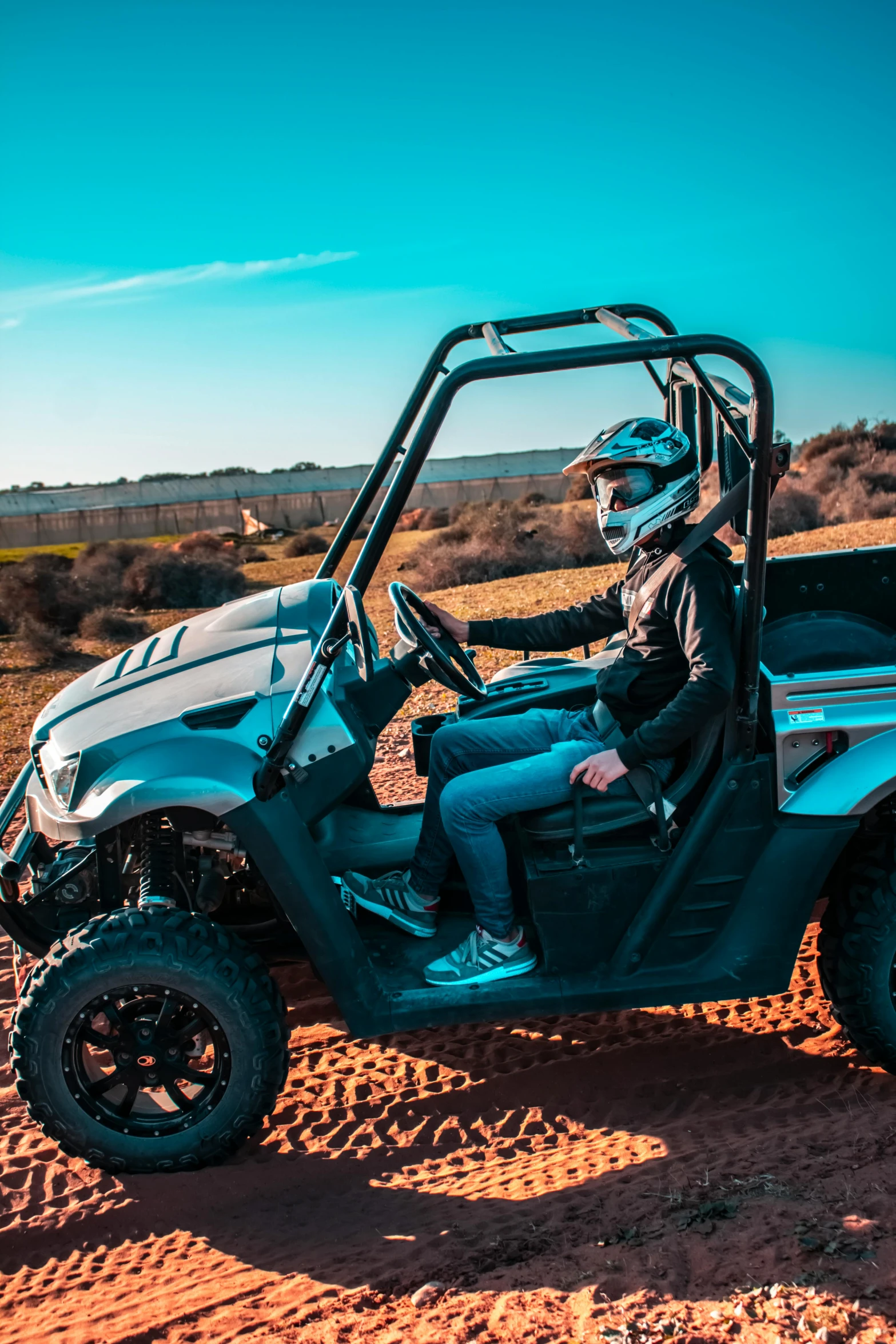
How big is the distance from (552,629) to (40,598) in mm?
13235

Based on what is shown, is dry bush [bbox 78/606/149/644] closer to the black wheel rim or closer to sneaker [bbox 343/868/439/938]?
sneaker [bbox 343/868/439/938]

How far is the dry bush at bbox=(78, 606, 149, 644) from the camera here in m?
15.1

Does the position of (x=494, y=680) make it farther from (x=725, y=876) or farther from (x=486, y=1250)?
(x=486, y=1250)

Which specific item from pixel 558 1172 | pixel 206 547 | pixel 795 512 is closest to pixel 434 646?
pixel 558 1172

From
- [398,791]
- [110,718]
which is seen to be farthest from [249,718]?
[398,791]

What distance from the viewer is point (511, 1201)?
2.94m

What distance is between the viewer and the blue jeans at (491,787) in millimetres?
3275

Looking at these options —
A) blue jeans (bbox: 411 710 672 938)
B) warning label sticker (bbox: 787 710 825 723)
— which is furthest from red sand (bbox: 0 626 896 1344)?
warning label sticker (bbox: 787 710 825 723)

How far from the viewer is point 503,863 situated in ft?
11.1

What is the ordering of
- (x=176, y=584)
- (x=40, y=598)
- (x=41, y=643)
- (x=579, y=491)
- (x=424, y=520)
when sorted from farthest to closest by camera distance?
1. (x=424, y=520)
2. (x=579, y=491)
3. (x=176, y=584)
4. (x=40, y=598)
5. (x=41, y=643)

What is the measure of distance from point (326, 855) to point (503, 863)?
2.65 ft

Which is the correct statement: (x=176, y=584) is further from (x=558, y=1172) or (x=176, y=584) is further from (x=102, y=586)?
(x=558, y=1172)

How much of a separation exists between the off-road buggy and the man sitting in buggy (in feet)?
0.34

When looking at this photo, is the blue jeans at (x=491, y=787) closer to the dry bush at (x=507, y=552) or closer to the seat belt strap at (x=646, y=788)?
the seat belt strap at (x=646, y=788)
